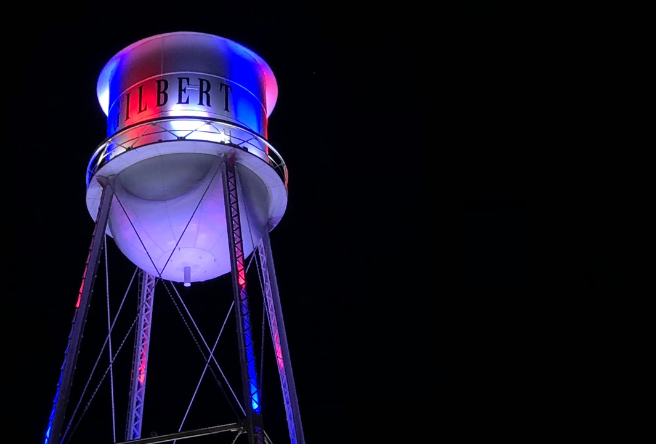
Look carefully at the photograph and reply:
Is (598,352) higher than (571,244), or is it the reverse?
(571,244)

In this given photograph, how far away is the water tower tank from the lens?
10391 millimetres

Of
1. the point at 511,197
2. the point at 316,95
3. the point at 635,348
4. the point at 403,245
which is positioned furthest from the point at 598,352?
the point at 316,95

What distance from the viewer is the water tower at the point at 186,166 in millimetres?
10289

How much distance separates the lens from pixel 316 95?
1567cm

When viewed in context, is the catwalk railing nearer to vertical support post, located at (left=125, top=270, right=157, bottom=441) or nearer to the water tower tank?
the water tower tank

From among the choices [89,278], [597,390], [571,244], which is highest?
[571,244]

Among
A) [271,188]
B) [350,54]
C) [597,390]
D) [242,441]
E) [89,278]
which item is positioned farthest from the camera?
[242,441]

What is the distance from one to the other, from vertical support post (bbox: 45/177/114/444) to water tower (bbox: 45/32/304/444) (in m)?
0.02

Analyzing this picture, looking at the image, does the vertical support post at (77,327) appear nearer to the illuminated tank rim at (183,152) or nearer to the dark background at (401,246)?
the illuminated tank rim at (183,152)

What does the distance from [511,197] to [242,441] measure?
9.18 m

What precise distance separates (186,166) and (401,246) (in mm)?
7651

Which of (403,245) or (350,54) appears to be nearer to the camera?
(350,54)

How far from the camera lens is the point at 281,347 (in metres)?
11.3

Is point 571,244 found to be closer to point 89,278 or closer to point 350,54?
point 350,54
